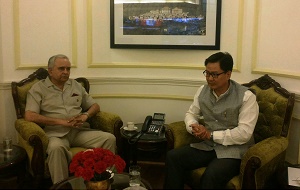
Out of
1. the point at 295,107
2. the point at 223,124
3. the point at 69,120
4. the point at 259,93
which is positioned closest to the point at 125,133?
the point at 69,120

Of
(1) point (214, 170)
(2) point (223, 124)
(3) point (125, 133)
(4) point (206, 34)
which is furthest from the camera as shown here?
(4) point (206, 34)

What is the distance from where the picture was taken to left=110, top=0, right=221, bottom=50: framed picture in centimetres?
270

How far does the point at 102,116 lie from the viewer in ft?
8.51

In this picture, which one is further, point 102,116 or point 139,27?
point 139,27

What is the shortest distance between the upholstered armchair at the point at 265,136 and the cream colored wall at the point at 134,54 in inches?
5.3

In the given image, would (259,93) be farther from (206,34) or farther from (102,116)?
(102,116)

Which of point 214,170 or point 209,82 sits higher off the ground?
point 209,82

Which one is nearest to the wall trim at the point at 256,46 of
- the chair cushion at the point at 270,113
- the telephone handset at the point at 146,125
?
the chair cushion at the point at 270,113

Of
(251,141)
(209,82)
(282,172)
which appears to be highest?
(209,82)

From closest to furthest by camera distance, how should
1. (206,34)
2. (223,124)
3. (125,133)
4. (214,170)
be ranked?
(214,170) → (223,124) → (125,133) → (206,34)

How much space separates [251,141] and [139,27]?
1.35 meters

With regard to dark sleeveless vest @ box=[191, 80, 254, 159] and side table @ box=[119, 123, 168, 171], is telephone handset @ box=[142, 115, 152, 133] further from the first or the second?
dark sleeveless vest @ box=[191, 80, 254, 159]

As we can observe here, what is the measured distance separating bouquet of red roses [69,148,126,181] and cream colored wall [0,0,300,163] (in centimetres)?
137

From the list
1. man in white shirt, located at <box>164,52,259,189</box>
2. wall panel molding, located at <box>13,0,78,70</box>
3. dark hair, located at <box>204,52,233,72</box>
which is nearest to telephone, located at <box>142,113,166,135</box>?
man in white shirt, located at <box>164,52,259,189</box>
